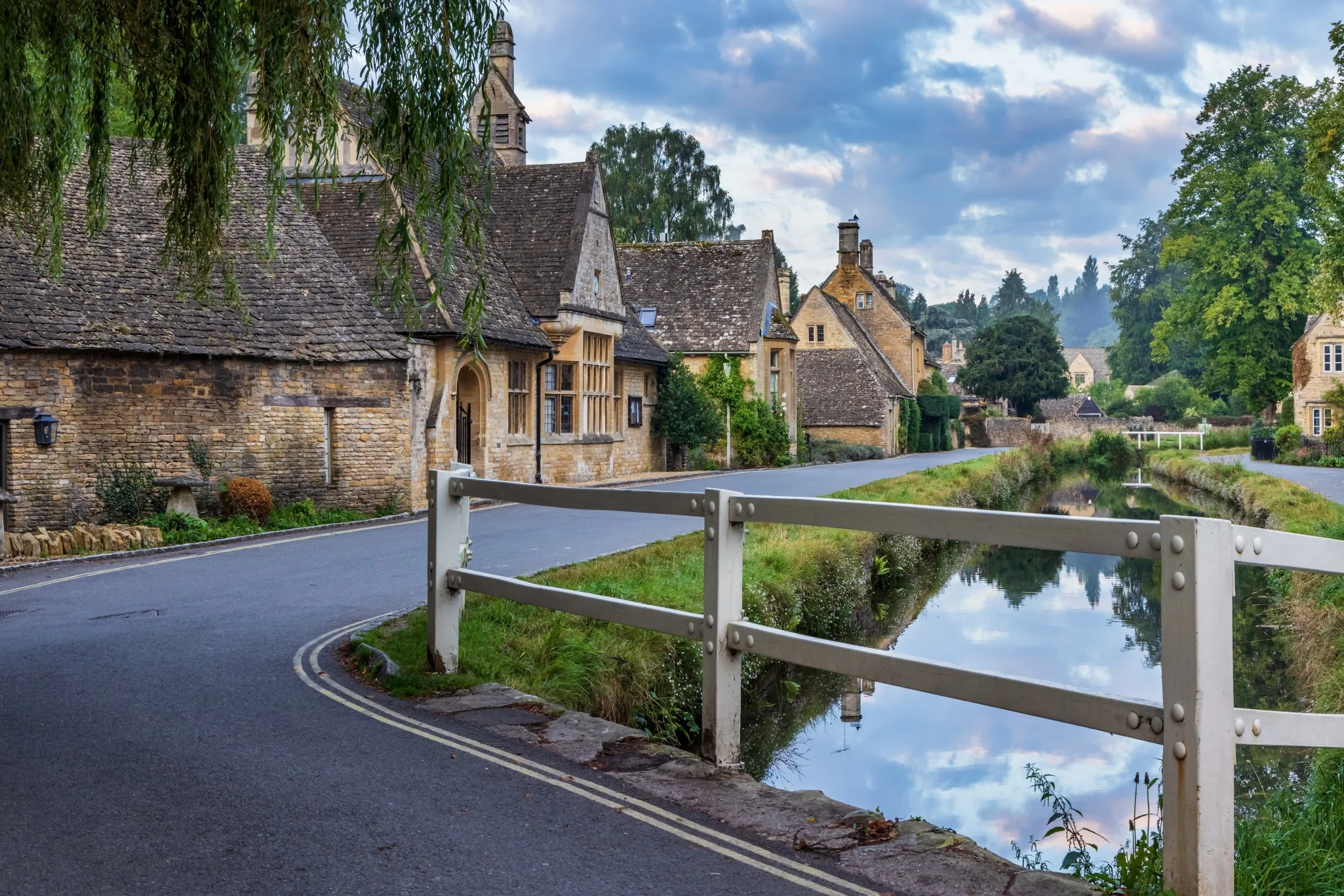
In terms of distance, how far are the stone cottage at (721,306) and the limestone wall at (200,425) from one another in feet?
67.0

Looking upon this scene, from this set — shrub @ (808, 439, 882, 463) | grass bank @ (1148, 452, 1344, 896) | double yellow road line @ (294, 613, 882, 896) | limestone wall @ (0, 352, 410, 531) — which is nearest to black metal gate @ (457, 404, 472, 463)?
limestone wall @ (0, 352, 410, 531)

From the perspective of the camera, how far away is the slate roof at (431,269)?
2342 cm

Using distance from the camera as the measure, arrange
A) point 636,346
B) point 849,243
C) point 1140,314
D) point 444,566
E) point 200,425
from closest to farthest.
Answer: point 444,566, point 200,425, point 636,346, point 849,243, point 1140,314

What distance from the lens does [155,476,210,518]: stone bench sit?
17.5m

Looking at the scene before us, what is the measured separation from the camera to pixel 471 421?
1016 inches

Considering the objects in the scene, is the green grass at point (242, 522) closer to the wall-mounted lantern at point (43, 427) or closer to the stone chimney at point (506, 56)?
the wall-mounted lantern at point (43, 427)

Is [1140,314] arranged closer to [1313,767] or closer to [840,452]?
[840,452]

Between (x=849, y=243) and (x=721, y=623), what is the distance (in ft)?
207

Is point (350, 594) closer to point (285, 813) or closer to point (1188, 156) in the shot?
point (285, 813)

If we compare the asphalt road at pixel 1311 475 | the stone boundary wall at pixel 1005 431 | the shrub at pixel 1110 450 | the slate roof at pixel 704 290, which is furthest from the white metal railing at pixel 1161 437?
the slate roof at pixel 704 290

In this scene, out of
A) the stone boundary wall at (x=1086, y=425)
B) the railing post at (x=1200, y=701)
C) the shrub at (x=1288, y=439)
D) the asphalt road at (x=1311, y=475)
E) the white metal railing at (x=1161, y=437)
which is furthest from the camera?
the stone boundary wall at (x=1086, y=425)

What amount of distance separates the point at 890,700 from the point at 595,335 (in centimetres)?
2109

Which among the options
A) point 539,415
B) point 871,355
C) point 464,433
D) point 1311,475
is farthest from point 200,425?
point 871,355

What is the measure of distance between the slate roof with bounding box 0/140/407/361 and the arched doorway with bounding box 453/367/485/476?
4.10 meters
